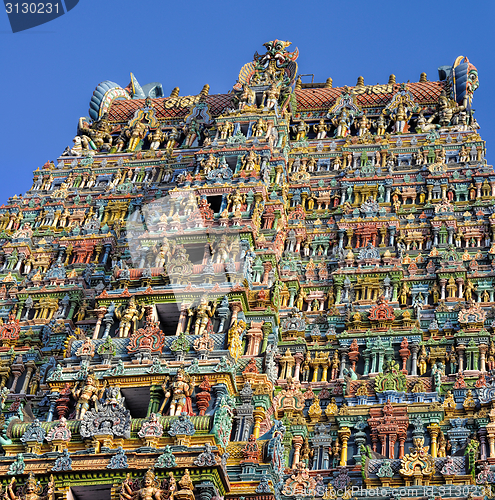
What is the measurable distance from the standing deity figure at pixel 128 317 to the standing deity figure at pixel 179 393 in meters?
3.92

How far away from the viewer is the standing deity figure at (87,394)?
114 ft

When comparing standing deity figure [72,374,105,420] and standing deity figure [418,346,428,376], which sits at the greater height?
standing deity figure [418,346,428,376]

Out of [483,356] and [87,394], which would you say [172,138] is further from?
[483,356]

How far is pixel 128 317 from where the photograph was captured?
125 ft

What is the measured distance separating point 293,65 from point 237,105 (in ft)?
15.1

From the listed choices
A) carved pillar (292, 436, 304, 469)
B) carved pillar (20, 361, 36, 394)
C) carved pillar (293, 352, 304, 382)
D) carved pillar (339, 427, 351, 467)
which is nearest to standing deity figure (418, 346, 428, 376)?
carved pillar (339, 427, 351, 467)

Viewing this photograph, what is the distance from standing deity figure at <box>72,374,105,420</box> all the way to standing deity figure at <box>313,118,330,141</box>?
22594mm

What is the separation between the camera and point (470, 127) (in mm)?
51781

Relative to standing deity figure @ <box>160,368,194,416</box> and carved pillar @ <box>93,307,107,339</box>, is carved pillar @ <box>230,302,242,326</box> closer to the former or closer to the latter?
standing deity figure @ <box>160,368,194,416</box>

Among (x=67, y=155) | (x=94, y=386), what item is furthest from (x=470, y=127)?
(x=94, y=386)

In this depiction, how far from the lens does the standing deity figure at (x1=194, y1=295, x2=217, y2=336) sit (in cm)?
3738

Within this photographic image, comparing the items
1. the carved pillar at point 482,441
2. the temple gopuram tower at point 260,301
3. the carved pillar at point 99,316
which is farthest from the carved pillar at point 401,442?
the carved pillar at point 99,316

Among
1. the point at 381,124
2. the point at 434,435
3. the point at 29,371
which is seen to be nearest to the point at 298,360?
the point at 434,435

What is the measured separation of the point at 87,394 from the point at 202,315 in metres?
4.93
